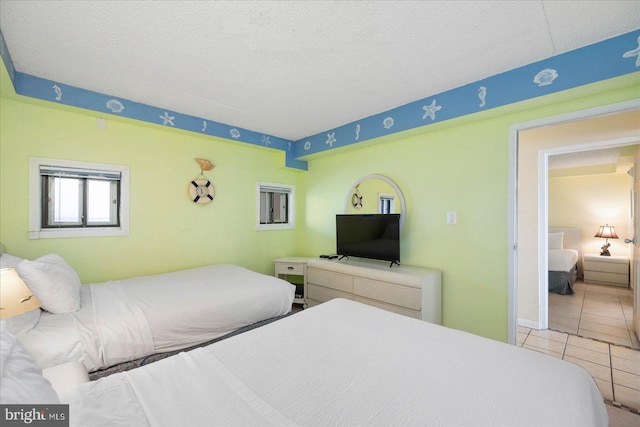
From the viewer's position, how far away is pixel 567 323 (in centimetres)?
323

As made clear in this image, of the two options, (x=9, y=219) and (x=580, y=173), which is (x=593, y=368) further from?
(x=9, y=219)

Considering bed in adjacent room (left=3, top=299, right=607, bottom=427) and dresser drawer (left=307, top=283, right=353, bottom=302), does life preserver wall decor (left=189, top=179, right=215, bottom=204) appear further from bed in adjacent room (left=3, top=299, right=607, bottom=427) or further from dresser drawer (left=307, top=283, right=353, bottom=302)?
bed in adjacent room (left=3, top=299, right=607, bottom=427)

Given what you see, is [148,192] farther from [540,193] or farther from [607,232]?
[607,232]

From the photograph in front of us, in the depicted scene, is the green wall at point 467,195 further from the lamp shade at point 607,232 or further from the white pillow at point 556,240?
the lamp shade at point 607,232

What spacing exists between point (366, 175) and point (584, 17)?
2270 millimetres

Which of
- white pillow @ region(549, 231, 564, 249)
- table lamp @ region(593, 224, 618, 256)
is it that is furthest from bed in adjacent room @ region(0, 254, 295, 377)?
table lamp @ region(593, 224, 618, 256)

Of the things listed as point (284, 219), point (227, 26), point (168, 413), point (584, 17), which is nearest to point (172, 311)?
point (168, 413)

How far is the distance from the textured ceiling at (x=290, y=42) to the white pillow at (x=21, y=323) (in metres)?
1.77

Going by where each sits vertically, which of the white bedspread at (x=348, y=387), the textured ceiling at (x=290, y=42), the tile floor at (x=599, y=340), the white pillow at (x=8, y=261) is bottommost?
the tile floor at (x=599, y=340)

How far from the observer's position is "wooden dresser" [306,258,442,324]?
2564mm

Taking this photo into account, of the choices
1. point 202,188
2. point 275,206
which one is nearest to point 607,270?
point 275,206

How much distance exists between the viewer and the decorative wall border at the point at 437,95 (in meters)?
1.77

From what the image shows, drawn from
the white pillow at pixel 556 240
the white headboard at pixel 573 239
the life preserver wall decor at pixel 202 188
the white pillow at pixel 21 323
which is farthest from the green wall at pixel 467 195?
the white headboard at pixel 573 239

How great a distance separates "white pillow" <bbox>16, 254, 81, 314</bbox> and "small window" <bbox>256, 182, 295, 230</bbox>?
2296 millimetres
